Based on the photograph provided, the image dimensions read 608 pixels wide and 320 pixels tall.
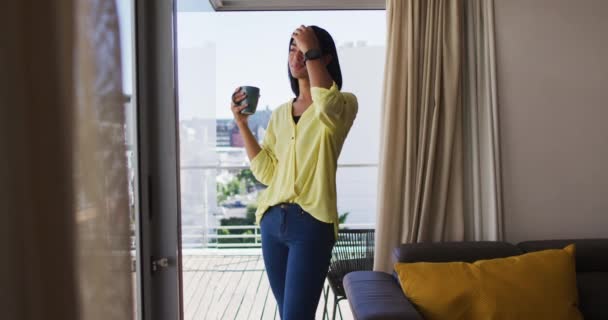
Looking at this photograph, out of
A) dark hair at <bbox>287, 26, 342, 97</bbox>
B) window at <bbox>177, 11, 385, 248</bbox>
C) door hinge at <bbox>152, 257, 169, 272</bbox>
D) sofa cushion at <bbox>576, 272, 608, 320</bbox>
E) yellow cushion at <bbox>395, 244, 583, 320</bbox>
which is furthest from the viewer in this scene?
window at <bbox>177, 11, 385, 248</bbox>

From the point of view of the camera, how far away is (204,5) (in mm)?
2949

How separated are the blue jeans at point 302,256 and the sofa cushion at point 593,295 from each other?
4.57 ft

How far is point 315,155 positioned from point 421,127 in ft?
4.05

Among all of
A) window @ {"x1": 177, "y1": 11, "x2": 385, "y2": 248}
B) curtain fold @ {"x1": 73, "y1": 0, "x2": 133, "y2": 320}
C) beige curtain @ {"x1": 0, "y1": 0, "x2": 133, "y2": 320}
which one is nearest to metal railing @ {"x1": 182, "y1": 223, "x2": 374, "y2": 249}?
window @ {"x1": 177, "y1": 11, "x2": 385, "y2": 248}

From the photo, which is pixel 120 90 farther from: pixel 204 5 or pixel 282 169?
pixel 204 5

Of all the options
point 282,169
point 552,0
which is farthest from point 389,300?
point 552,0

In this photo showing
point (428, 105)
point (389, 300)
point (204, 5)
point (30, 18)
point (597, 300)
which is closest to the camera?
point (30, 18)

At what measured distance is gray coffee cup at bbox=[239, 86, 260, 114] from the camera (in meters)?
1.65

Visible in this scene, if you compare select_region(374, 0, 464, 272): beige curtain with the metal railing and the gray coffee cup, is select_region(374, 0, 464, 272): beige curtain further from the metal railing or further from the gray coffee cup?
the metal railing

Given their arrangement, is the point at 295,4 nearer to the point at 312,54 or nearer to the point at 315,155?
the point at 312,54

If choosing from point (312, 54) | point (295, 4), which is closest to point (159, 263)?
point (312, 54)

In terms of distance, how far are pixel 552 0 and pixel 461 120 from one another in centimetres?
80

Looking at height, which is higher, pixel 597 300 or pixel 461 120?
pixel 461 120

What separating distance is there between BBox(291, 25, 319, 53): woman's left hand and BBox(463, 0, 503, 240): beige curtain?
139 cm
